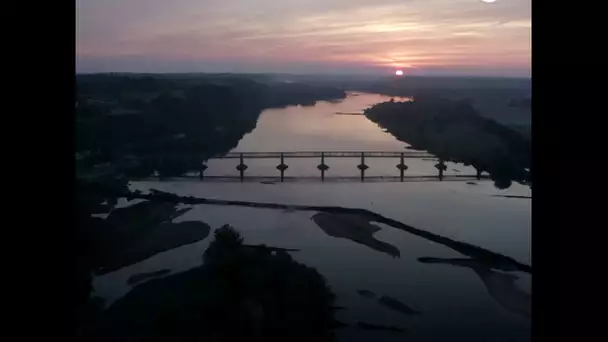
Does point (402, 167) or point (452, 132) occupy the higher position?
point (452, 132)

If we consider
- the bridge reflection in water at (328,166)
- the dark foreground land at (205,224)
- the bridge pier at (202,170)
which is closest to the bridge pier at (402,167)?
the bridge reflection in water at (328,166)

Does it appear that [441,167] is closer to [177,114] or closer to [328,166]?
[328,166]

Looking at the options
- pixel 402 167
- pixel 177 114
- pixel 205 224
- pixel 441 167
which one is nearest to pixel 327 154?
pixel 402 167

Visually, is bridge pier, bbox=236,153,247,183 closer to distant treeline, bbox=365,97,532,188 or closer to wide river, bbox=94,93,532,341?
wide river, bbox=94,93,532,341

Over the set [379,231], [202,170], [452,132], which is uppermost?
[452,132]

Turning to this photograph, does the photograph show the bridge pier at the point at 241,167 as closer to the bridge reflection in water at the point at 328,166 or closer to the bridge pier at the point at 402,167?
the bridge reflection in water at the point at 328,166

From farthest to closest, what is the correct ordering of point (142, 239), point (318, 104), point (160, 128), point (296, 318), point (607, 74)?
point (318, 104)
point (160, 128)
point (142, 239)
point (296, 318)
point (607, 74)

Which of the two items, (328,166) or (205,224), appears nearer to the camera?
(205,224)

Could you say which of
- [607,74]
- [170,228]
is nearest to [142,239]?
[170,228]

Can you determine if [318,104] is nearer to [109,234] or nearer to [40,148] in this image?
[109,234]
